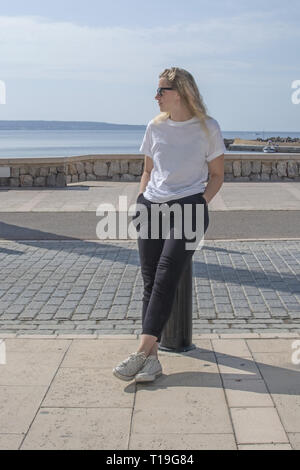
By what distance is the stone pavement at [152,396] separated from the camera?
3.36m

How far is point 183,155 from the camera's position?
4.21m

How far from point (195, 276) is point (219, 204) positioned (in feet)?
19.7

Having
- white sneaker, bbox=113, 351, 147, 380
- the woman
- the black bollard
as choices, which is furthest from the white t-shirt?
white sneaker, bbox=113, 351, 147, 380

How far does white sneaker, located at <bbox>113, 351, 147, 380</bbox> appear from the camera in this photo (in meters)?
4.12

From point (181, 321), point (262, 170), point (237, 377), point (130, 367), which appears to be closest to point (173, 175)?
point (181, 321)

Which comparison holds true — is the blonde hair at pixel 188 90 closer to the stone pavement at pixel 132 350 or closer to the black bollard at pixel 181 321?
the black bollard at pixel 181 321

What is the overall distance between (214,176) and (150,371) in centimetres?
124

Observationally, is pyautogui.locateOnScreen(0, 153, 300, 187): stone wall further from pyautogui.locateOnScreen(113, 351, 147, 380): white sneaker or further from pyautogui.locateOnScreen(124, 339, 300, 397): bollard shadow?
pyautogui.locateOnScreen(113, 351, 147, 380): white sneaker

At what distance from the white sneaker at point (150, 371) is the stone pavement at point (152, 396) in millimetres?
41

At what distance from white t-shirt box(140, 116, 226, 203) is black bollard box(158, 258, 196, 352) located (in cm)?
60

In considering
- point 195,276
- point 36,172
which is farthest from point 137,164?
point 195,276

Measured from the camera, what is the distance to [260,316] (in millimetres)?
5578

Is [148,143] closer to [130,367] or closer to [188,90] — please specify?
[188,90]

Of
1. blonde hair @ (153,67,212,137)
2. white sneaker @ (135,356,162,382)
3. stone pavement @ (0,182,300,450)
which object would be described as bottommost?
stone pavement @ (0,182,300,450)
